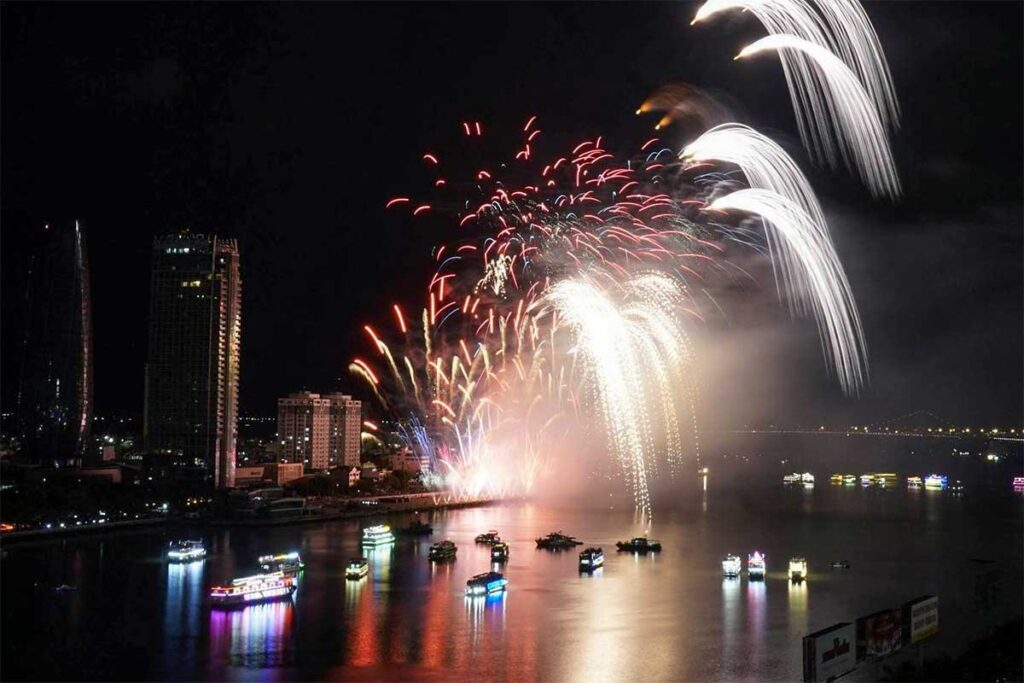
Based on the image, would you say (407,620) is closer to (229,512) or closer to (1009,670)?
(1009,670)

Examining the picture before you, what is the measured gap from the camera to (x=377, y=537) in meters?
17.6

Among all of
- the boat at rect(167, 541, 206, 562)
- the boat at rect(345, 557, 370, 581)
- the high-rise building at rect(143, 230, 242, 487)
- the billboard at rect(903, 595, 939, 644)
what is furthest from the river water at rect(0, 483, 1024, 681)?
the high-rise building at rect(143, 230, 242, 487)

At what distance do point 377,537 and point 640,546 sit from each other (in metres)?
4.42

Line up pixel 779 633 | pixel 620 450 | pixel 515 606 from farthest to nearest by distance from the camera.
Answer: pixel 620 450
pixel 515 606
pixel 779 633

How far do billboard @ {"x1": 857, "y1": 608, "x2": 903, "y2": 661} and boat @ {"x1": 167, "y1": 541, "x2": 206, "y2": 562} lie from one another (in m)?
10.9

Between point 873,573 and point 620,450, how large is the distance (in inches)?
988

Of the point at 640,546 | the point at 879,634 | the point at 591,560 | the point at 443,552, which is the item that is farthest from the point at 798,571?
the point at 879,634

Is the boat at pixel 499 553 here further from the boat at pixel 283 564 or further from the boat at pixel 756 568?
the boat at pixel 756 568

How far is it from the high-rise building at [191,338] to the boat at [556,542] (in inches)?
506

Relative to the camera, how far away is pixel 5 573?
1414 centimetres

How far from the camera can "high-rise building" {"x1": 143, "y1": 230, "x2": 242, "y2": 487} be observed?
27922 millimetres

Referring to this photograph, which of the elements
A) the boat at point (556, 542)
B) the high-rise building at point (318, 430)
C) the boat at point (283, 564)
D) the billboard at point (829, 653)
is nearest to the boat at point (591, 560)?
the boat at point (556, 542)

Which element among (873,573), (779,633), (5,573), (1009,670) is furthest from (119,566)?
(1009,670)

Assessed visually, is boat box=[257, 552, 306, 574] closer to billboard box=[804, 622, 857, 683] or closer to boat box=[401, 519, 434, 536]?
Result: boat box=[401, 519, 434, 536]
